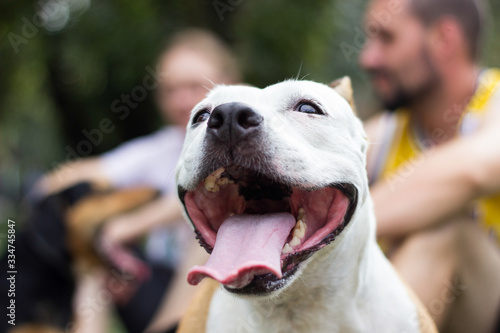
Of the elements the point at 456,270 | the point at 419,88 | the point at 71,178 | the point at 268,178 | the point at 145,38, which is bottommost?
the point at 145,38

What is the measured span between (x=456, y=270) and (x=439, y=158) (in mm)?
531

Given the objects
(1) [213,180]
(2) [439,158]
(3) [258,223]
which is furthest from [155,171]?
(3) [258,223]

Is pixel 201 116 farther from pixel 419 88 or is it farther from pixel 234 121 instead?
pixel 419 88

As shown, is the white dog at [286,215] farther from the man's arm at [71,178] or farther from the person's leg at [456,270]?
the man's arm at [71,178]

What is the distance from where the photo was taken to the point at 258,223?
5.17 feet

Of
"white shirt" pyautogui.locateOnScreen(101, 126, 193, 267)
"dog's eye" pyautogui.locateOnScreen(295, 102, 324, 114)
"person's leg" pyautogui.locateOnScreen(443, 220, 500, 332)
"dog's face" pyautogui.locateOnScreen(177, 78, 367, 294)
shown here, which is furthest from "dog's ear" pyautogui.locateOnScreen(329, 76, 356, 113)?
"white shirt" pyautogui.locateOnScreen(101, 126, 193, 267)

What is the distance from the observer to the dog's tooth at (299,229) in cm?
156

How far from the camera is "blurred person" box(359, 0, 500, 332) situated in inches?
101

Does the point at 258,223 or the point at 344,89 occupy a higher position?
the point at 344,89

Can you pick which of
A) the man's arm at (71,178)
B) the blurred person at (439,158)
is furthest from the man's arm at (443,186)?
the man's arm at (71,178)

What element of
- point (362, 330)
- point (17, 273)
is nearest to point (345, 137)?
point (362, 330)

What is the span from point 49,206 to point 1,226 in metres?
7.29

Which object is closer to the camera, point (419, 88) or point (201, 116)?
point (201, 116)

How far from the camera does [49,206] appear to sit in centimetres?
381
